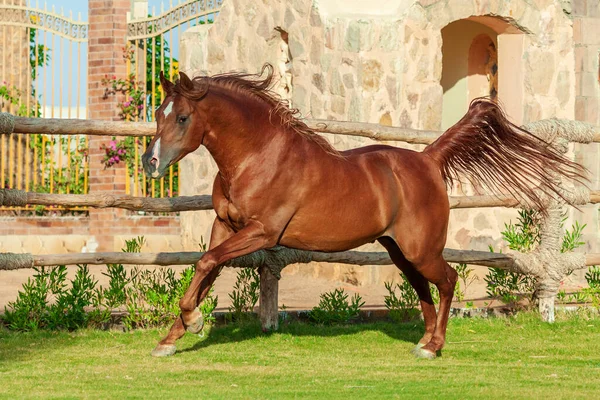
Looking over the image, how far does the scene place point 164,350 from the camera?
6.55m

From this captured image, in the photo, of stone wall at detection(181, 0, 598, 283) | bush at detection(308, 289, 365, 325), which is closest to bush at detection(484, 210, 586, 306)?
bush at detection(308, 289, 365, 325)

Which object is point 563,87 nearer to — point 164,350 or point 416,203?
point 416,203

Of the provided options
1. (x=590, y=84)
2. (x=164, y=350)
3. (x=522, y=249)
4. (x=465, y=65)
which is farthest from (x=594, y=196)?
(x=465, y=65)

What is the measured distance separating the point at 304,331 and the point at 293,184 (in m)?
1.61

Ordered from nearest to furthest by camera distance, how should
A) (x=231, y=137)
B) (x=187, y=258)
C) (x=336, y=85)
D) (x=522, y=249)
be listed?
(x=231, y=137), (x=187, y=258), (x=522, y=249), (x=336, y=85)

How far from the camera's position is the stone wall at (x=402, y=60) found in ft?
35.9

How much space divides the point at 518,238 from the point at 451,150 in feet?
5.48

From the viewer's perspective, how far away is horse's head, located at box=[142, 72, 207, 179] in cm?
612

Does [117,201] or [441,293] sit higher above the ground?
[117,201]

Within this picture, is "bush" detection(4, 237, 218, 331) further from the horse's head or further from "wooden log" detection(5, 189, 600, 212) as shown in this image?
the horse's head

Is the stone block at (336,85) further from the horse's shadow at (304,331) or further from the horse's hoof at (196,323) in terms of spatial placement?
the horse's hoof at (196,323)

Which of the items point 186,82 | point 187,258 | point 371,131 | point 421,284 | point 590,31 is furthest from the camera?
point 590,31

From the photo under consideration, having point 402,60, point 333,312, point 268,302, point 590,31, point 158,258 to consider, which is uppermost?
point 590,31

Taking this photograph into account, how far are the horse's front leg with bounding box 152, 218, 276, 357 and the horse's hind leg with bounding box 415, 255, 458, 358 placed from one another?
102 cm
